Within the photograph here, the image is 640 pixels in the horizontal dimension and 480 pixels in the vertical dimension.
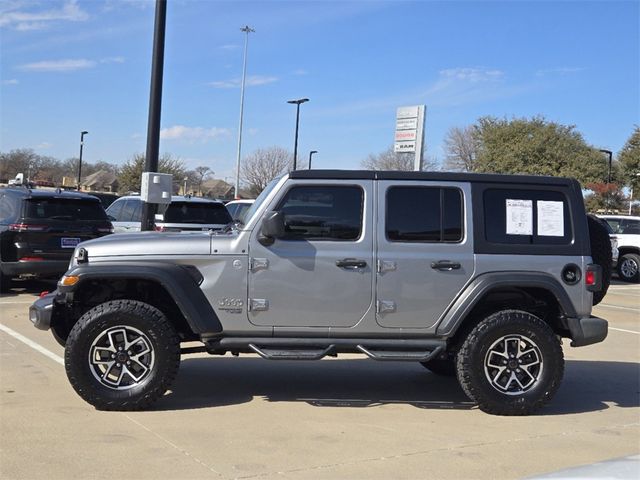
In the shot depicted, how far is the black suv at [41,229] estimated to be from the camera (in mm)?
10938

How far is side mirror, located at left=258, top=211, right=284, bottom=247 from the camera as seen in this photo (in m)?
5.39

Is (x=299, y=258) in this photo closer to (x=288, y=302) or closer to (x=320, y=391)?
(x=288, y=302)

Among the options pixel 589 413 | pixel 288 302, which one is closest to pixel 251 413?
pixel 288 302

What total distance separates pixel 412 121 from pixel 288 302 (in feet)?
36.6

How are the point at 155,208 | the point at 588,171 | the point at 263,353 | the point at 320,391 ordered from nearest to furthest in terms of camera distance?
the point at 263,353 → the point at 320,391 → the point at 155,208 → the point at 588,171

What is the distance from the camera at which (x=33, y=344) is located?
7766 mm

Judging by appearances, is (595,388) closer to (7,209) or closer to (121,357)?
(121,357)

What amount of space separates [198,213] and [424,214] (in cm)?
768

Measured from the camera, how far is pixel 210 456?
4469 millimetres

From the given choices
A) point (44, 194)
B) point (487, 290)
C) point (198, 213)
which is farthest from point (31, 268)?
point (487, 290)

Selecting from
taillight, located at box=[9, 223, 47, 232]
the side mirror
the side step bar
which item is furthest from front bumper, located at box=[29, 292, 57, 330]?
taillight, located at box=[9, 223, 47, 232]

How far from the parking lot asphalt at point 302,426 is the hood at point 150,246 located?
1264 mm

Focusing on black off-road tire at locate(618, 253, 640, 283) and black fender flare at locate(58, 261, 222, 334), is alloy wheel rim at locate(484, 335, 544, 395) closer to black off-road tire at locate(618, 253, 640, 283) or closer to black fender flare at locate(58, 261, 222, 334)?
black fender flare at locate(58, 261, 222, 334)

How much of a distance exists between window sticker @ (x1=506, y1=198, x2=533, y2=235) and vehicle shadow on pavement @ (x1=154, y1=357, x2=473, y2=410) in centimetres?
160
